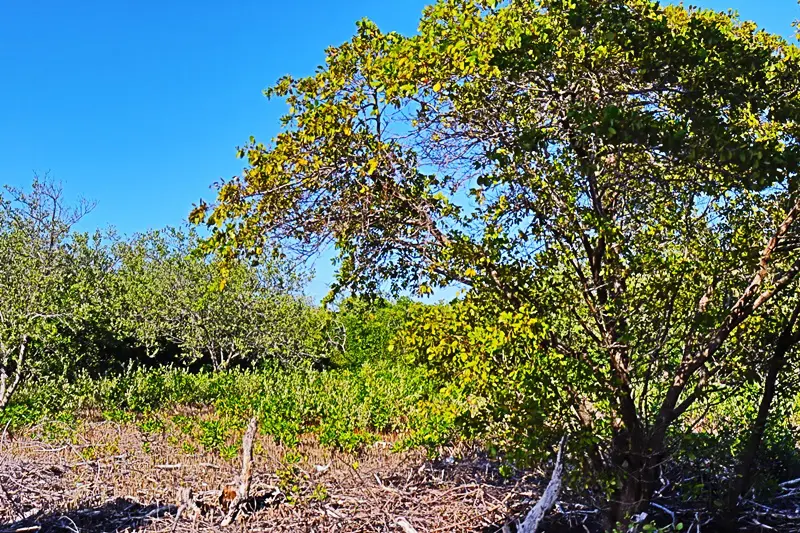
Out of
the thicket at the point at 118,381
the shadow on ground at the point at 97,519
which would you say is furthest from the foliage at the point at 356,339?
the shadow on ground at the point at 97,519

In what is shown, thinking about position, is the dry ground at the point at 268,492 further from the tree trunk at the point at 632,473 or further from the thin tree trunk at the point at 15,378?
the thin tree trunk at the point at 15,378

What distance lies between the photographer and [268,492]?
587 cm

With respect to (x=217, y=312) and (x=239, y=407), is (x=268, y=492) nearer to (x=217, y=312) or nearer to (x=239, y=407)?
(x=239, y=407)

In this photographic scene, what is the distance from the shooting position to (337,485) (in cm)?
609

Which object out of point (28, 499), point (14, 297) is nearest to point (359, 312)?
point (28, 499)

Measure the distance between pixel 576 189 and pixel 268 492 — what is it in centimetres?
363

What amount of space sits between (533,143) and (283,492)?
3.61 meters

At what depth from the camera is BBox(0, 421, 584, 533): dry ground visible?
528cm

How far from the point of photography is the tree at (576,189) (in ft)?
13.0

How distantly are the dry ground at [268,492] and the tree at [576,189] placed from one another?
136 centimetres

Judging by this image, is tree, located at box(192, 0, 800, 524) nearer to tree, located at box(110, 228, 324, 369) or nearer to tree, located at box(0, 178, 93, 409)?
tree, located at box(0, 178, 93, 409)

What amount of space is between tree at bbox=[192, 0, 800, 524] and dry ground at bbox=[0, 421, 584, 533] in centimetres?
136

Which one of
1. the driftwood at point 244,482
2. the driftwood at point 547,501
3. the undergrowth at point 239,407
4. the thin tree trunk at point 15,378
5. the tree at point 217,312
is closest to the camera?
the driftwood at point 547,501

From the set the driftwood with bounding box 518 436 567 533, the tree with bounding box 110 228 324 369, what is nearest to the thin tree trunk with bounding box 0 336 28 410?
the tree with bounding box 110 228 324 369
